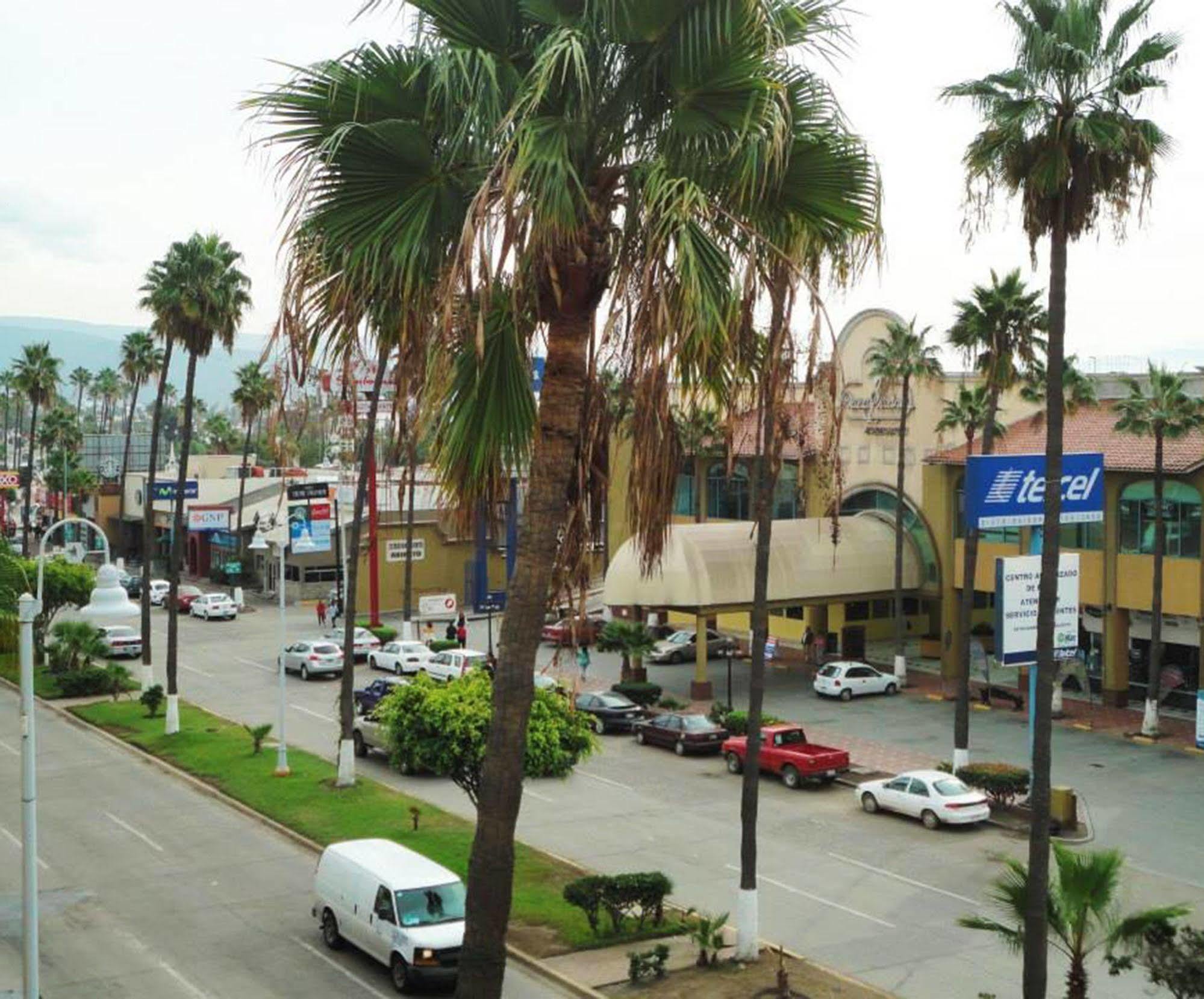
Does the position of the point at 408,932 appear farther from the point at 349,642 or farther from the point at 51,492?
the point at 51,492

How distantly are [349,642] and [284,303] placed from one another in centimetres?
2717

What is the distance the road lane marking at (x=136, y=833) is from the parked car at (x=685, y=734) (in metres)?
15.4

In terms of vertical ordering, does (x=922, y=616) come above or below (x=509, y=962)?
above

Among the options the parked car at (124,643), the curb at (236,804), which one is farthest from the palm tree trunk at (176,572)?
the parked car at (124,643)

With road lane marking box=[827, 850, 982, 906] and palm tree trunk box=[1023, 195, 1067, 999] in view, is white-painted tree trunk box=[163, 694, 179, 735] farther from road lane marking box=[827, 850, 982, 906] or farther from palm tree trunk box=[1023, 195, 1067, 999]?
palm tree trunk box=[1023, 195, 1067, 999]

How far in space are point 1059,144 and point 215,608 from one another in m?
59.5

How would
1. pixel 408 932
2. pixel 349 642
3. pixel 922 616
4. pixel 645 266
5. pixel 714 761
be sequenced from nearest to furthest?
pixel 645 266, pixel 408 932, pixel 349 642, pixel 714 761, pixel 922 616

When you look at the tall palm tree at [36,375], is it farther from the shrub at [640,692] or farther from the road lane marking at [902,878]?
the road lane marking at [902,878]

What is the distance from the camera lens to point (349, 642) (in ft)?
118

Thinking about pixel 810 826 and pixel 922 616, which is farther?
pixel 922 616

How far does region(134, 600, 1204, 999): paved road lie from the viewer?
22.8m

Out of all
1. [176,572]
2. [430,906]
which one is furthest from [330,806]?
[176,572]

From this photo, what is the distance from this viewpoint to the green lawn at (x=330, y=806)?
24234mm

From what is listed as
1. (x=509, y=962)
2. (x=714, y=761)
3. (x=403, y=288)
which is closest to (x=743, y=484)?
(x=714, y=761)
